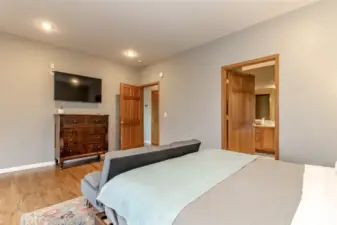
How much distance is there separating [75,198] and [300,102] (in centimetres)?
335

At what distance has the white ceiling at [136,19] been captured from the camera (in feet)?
8.35

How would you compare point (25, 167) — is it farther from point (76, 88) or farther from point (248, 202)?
point (248, 202)

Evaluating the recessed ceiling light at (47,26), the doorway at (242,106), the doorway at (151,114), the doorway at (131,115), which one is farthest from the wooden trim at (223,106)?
the doorway at (151,114)

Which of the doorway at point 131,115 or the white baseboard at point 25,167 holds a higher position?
the doorway at point 131,115

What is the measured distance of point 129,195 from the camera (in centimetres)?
113

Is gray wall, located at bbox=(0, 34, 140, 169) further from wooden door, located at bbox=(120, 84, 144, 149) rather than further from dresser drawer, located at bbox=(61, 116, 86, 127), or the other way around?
wooden door, located at bbox=(120, 84, 144, 149)

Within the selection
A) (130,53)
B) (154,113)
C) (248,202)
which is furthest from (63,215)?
(154,113)

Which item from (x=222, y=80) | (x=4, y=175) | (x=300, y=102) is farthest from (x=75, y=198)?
(x=300, y=102)

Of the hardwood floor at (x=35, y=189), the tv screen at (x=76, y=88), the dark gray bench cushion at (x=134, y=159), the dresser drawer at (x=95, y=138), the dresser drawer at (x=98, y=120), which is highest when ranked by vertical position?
the tv screen at (x=76, y=88)

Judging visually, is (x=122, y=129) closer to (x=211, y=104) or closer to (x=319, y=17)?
(x=211, y=104)

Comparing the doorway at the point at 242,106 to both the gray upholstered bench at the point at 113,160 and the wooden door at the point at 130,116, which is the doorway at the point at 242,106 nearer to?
the gray upholstered bench at the point at 113,160

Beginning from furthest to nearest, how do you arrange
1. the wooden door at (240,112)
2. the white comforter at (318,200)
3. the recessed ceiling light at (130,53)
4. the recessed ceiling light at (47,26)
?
the recessed ceiling light at (130,53)
the wooden door at (240,112)
the recessed ceiling light at (47,26)
the white comforter at (318,200)

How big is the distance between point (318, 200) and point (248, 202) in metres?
0.38

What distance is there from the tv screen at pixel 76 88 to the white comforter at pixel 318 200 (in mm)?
4418
